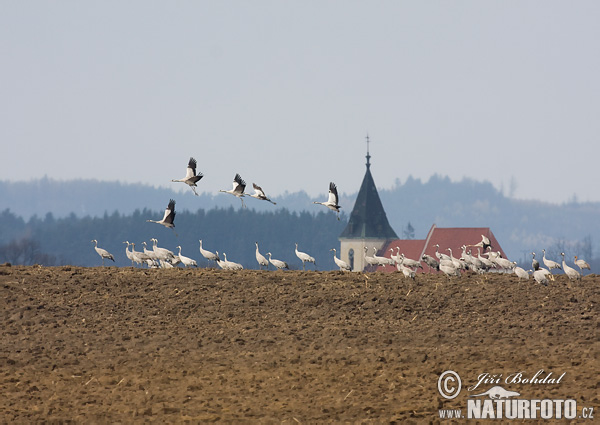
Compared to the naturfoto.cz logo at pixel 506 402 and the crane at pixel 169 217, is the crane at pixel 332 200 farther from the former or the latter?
the naturfoto.cz logo at pixel 506 402

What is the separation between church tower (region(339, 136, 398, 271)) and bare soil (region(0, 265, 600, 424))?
119 meters

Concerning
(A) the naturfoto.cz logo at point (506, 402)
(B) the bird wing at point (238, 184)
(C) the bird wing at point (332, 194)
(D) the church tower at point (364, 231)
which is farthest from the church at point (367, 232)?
(A) the naturfoto.cz logo at point (506, 402)

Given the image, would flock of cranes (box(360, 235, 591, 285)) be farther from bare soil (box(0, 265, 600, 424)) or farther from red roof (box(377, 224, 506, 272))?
red roof (box(377, 224, 506, 272))

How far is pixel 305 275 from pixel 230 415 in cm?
1099

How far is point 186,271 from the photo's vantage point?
98.4 ft

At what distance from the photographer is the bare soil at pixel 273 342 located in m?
19.2

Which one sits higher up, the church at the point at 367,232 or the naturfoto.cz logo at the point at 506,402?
the church at the point at 367,232

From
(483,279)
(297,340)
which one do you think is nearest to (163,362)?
(297,340)

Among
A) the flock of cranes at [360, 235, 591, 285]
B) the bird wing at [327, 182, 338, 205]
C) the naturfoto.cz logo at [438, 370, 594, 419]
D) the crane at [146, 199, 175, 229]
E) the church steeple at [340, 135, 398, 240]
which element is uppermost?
the church steeple at [340, 135, 398, 240]

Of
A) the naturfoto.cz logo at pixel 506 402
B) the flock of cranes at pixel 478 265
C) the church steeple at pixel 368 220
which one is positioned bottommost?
the naturfoto.cz logo at pixel 506 402

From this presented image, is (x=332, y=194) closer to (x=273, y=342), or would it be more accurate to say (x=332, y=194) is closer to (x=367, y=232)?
Result: (x=273, y=342)

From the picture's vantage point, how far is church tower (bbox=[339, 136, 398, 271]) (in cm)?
14925

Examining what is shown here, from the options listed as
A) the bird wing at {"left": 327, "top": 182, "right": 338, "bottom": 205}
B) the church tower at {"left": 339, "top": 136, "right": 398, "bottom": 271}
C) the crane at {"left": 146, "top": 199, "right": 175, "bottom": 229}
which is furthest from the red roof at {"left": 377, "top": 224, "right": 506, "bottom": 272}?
the crane at {"left": 146, "top": 199, "right": 175, "bottom": 229}

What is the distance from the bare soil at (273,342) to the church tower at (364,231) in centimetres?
11869
